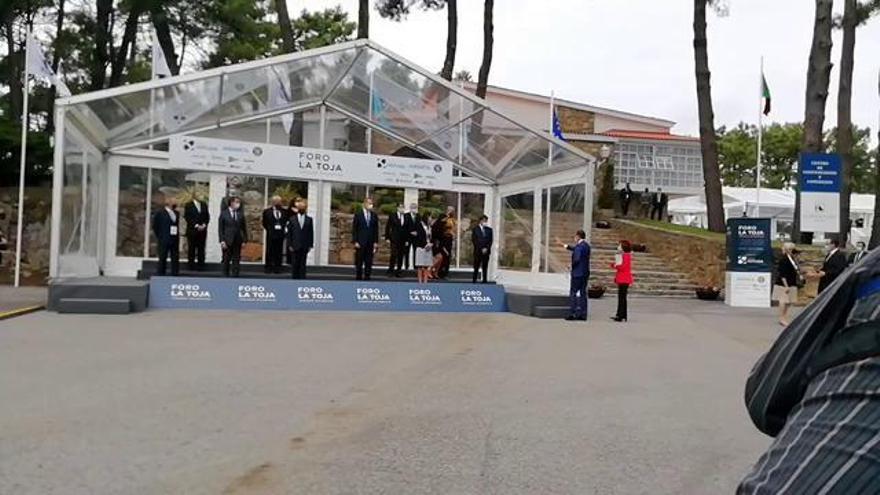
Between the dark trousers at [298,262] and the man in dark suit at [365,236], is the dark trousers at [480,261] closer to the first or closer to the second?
the man in dark suit at [365,236]

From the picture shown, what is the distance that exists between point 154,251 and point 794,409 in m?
20.9

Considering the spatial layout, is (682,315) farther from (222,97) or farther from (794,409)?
(794,409)

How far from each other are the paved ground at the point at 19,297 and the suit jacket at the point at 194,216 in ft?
11.2

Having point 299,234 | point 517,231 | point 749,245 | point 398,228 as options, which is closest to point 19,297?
point 299,234

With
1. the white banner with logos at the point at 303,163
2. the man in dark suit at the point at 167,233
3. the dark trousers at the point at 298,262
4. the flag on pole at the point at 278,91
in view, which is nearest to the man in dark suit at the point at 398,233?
the white banner with logos at the point at 303,163

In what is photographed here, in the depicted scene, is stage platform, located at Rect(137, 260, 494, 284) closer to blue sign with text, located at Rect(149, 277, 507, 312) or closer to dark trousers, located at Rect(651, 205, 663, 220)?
blue sign with text, located at Rect(149, 277, 507, 312)

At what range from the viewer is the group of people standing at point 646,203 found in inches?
1400

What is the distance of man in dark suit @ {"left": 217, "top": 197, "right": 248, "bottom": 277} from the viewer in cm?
1825

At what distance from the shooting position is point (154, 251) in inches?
821

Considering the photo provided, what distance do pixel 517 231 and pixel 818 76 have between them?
35.2 ft

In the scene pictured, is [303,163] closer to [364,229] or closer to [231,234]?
[364,229]

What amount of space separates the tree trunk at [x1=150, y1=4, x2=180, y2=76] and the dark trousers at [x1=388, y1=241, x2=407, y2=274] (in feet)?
38.3

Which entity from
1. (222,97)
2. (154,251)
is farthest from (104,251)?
(222,97)

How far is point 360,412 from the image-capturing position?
24.3 feet
